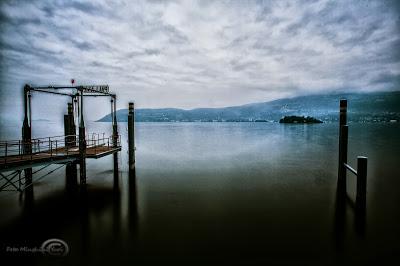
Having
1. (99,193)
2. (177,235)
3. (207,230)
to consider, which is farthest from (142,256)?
(99,193)

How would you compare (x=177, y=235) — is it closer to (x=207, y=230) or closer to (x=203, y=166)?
(x=207, y=230)

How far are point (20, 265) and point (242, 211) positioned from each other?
34.0ft

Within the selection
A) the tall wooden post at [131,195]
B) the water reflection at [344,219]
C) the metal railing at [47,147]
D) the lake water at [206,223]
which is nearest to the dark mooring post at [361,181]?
the water reflection at [344,219]
